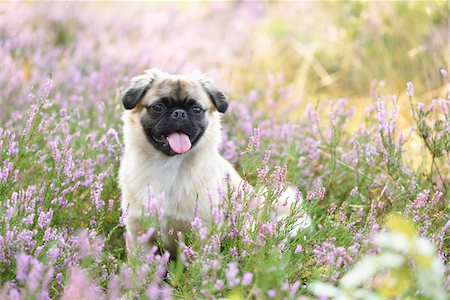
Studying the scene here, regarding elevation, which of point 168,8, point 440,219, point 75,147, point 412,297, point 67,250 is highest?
point 412,297

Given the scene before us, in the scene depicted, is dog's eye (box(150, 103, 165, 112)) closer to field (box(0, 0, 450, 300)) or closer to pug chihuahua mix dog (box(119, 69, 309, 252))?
pug chihuahua mix dog (box(119, 69, 309, 252))

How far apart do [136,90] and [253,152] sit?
3.34ft

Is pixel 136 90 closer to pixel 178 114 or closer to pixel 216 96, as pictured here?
pixel 178 114

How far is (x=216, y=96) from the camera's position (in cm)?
355

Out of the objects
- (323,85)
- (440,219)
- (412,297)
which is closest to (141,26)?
(323,85)

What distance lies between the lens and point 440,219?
2965 millimetres

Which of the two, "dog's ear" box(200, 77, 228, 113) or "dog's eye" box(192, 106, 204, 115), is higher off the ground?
"dog's ear" box(200, 77, 228, 113)

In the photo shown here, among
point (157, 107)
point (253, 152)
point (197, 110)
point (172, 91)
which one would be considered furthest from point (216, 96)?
point (253, 152)

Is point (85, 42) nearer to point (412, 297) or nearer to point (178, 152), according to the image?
point (178, 152)

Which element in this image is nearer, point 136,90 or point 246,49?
point 136,90

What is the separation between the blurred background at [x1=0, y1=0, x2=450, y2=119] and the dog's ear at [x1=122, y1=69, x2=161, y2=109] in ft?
3.45

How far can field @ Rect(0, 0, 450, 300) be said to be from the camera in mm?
2176

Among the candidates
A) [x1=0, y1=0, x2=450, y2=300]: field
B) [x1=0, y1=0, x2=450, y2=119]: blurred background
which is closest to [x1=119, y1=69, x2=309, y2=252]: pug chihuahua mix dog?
[x1=0, y1=0, x2=450, y2=300]: field

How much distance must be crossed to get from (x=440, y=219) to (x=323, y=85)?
14.6ft
